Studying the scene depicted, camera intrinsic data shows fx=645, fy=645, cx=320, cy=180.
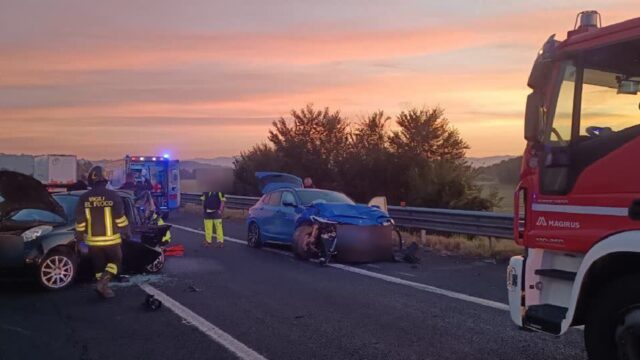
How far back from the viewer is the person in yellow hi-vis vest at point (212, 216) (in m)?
16.3

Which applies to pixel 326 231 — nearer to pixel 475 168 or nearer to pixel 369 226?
pixel 369 226

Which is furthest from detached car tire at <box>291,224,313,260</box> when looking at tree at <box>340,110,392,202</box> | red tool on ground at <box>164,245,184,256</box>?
tree at <box>340,110,392,202</box>

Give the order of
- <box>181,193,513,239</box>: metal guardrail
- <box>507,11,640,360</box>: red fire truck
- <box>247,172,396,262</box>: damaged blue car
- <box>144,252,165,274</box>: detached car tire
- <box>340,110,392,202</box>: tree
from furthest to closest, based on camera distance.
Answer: <box>340,110,392,202</box>: tree < <box>181,193,513,239</box>: metal guardrail < <box>247,172,396,262</box>: damaged blue car < <box>144,252,165,274</box>: detached car tire < <box>507,11,640,360</box>: red fire truck

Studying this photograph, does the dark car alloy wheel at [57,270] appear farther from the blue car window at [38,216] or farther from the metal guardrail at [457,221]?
the metal guardrail at [457,221]

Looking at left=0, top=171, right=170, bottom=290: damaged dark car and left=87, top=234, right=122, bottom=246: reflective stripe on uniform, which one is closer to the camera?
left=87, top=234, right=122, bottom=246: reflective stripe on uniform

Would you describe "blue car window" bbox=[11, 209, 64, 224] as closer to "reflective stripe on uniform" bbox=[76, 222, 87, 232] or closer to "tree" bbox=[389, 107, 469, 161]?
"reflective stripe on uniform" bbox=[76, 222, 87, 232]

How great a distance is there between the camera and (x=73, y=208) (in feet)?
35.3

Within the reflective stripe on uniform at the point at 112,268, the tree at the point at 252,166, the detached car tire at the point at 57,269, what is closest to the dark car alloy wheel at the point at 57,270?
the detached car tire at the point at 57,269

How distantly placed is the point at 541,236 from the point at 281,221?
9954mm

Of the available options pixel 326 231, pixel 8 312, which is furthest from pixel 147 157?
pixel 8 312

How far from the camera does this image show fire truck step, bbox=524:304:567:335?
4852mm

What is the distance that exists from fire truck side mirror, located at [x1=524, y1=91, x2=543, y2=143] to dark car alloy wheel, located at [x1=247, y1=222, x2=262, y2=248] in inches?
432

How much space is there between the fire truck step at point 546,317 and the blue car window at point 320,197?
29.4 ft

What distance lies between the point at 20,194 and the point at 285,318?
16.0ft
